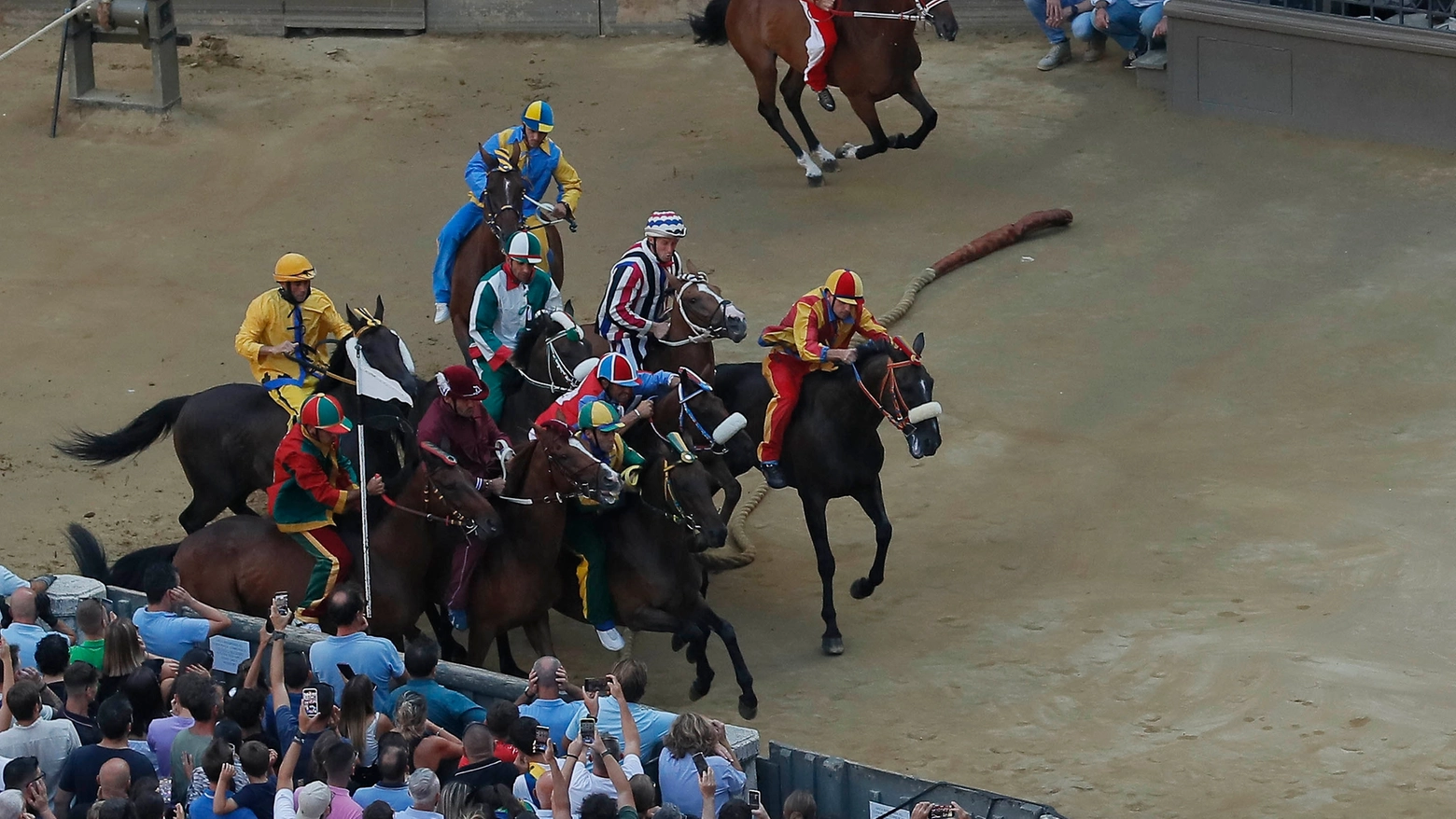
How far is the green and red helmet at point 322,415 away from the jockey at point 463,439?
1.52ft

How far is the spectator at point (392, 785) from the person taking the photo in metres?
7.60

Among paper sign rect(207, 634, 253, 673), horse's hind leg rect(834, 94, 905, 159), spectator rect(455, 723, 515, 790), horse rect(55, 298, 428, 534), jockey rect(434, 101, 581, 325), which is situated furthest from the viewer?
horse's hind leg rect(834, 94, 905, 159)

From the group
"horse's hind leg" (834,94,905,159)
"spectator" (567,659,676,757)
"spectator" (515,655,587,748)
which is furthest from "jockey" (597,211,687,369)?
"horse's hind leg" (834,94,905,159)

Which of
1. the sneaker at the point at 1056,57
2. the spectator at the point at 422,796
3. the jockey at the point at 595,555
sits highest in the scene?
the sneaker at the point at 1056,57

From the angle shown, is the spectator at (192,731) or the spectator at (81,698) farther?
the spectator at (81,698)

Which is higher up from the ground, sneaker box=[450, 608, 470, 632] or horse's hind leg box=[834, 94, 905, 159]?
horse's hind leg box=[834, 94, 905, 159]

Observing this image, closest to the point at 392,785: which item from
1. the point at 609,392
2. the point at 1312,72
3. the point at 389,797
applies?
the point at 389,797

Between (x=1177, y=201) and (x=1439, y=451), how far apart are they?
496 centimetres

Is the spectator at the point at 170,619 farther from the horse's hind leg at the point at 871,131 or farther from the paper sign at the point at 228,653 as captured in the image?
the horse's hind leg at the point at 871,131

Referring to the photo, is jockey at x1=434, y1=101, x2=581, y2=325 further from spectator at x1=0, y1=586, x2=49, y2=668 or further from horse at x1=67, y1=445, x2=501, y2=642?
spectator at x1=0, y1=586, x2=49, y2=668

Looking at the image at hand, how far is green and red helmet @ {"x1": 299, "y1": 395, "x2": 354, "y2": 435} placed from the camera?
10.6 m

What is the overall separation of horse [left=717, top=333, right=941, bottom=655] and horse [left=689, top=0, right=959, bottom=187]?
6.30 meters

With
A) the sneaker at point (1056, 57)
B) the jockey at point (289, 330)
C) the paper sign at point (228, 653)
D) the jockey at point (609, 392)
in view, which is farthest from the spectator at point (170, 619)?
the sneaker at point (1056, 57)

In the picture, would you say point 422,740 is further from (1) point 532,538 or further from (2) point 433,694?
(1) point 532,538
